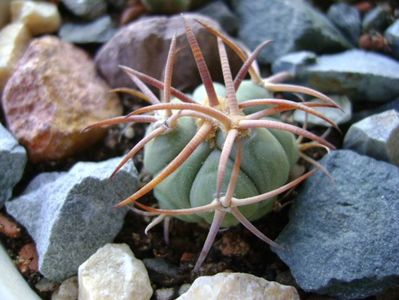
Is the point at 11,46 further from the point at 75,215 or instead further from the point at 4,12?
the point at 75,215

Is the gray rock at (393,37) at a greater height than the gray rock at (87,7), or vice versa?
the gray rock at (87,7)

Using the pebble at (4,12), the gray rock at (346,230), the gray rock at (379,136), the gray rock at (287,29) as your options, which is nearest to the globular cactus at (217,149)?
the gray rock at (346,230)

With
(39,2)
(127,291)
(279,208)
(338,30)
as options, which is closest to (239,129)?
(279,208)

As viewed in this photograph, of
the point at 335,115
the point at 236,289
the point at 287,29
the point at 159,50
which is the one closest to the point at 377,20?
the point at 287,29

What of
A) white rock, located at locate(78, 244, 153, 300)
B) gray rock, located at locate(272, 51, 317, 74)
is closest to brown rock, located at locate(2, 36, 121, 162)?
white rock, located at locate(78, 244, 153, 300)

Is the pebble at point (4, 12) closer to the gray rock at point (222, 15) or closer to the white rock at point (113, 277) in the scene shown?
the gray rock at point (222, 15)

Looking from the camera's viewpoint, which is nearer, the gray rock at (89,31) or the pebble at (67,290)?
the pebble at (67,290)

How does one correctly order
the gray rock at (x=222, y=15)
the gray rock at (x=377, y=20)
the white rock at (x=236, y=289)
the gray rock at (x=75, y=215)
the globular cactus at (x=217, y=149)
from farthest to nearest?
the gray rock at (x=222, y=15), the gray rock at (x=377, y=20), the gray rock at (x=75, y=215), the white rock at (x=236, y=289), the globular cactus at (x=217, y=149)

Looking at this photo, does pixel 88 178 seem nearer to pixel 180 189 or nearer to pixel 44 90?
pixel 180 189
